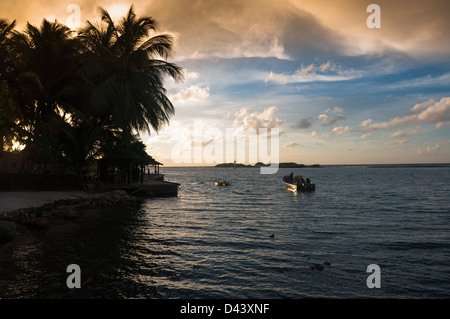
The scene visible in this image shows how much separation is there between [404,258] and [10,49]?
100 feet

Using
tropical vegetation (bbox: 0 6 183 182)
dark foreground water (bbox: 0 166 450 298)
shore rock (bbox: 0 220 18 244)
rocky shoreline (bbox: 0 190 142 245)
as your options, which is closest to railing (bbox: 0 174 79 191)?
tropical vegetation (bbox: 0 6 183 182)

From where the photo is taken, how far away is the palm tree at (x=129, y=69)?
24641mm

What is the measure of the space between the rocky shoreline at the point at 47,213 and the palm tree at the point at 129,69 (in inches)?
279

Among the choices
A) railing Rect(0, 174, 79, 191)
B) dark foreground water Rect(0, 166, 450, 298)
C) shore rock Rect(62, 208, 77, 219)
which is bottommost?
dark foreground water Rect(0, 166, 450, 298)

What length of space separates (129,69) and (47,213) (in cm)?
1570

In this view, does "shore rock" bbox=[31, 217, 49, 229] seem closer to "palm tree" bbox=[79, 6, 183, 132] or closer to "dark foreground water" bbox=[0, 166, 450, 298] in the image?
"dark foreground water" bbox=[0, 166, 450, 298]

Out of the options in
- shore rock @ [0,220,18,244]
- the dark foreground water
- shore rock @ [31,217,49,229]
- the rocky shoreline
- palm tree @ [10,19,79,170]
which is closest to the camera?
the dark foreground water

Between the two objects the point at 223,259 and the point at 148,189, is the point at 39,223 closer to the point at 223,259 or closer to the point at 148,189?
the point at 223,259

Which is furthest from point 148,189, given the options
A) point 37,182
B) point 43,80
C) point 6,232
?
point 6,232

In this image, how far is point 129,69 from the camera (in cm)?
2653

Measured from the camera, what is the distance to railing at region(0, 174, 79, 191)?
892 inches

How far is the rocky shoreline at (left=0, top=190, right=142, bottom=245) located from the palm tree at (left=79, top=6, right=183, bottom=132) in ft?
23.3

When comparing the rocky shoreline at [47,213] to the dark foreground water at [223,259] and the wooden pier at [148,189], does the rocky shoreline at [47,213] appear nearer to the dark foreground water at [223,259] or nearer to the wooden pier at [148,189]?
the dark foreground water at [223,259]

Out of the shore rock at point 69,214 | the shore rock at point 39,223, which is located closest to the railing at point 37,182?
the shore rock at point 69,214
